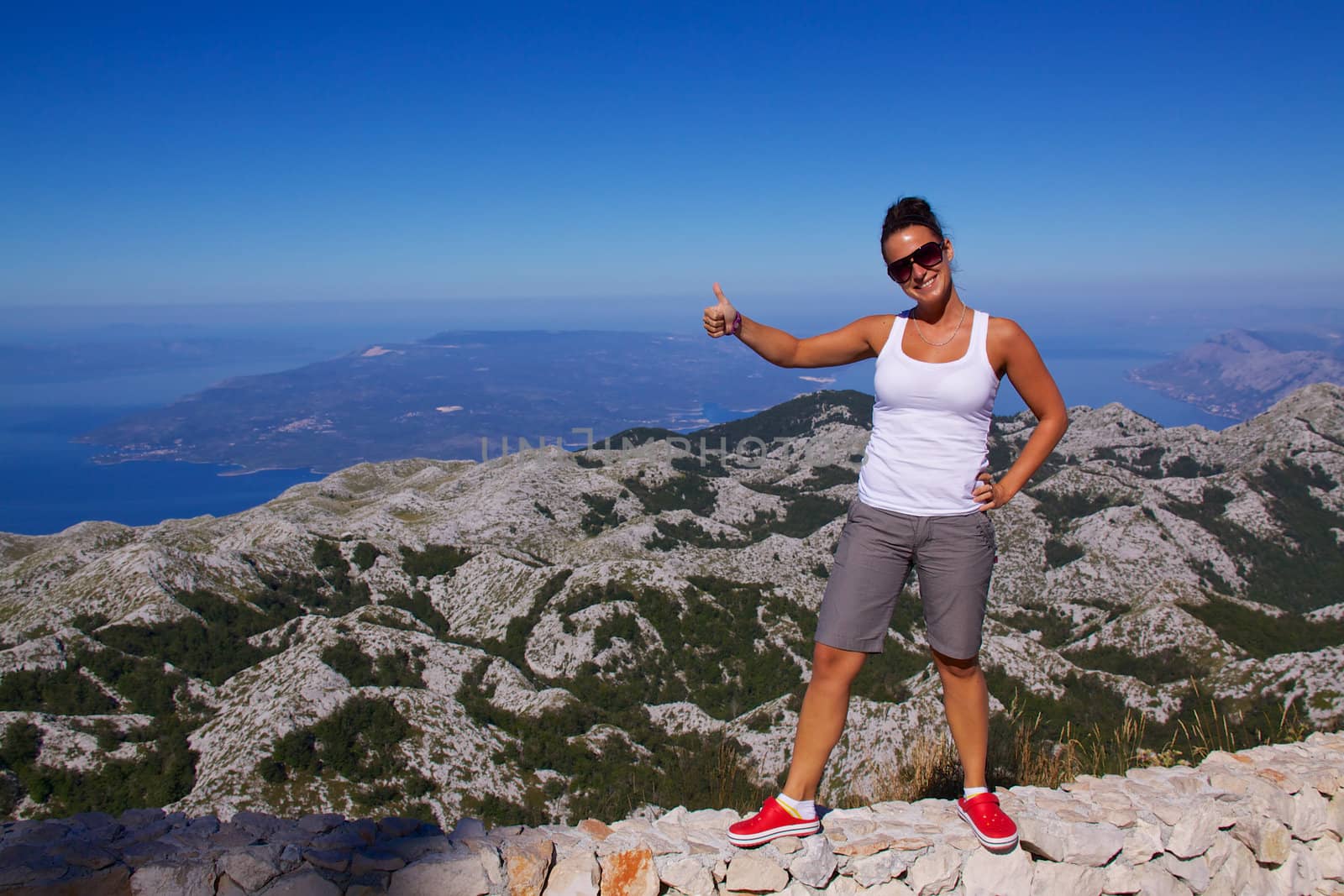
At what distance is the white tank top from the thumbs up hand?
1.02m

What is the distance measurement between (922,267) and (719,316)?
1.28 m

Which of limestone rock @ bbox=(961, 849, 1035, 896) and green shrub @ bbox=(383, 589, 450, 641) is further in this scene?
green shrub @ bbox=(383, 589, 450, 641)

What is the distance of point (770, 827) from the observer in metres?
4.57

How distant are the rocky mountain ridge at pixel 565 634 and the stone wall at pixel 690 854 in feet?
8.81

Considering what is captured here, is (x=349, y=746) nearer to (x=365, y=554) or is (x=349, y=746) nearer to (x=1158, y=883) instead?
(x=1158, y=883)

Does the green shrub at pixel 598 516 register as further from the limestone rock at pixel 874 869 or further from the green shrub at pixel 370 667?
the limestone rock at pixel 874 869

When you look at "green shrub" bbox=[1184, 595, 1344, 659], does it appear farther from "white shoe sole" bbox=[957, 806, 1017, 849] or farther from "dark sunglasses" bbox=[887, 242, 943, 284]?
"dark sunglasses" bbox=[887, 242, 943, 284]

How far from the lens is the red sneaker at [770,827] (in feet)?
14.9

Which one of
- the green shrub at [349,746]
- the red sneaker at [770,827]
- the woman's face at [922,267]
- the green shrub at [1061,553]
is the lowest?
the green shrub at [1061,553]

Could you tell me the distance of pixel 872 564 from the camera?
14.5 feet

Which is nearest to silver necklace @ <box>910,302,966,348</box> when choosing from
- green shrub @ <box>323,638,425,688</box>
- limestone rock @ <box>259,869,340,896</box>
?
limestone rock @ <box>259,869,340,896</box>

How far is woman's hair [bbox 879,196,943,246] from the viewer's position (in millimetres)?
4312

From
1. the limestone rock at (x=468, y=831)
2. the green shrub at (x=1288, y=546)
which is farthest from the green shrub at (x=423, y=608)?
the green shrub at (x=1288, y=546)

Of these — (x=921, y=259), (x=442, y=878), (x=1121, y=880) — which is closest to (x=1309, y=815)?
(x=1121, y=880)
